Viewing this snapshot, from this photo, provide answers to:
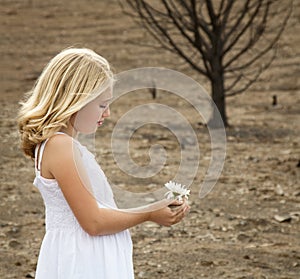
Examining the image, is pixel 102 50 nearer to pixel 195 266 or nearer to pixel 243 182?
pixel 243 182

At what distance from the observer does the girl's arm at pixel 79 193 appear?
2473 mm

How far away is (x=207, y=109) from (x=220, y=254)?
15.6 feet

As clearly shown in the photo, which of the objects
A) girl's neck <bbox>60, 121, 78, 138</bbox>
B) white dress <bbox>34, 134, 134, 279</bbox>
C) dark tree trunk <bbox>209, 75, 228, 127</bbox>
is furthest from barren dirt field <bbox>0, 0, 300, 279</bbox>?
girl's neck <bbox>60, 121, 78, 138</bbox>

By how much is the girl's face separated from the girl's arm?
2.2 inches

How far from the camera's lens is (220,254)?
17.7ft

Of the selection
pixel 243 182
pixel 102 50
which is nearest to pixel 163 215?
pixel 243 182

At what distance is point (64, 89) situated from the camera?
247 centimetres

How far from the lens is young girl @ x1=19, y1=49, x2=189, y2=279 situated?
2.47m

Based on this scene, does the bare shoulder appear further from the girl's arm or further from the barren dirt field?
the barren dirt field

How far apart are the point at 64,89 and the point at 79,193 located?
293mm

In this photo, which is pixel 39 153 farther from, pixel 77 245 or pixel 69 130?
pixel 77 245

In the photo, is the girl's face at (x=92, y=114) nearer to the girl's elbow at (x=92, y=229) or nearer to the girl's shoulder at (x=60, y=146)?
the girl's shoulder at (x=60, y=146)

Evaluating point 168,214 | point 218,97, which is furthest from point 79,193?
point 218,97

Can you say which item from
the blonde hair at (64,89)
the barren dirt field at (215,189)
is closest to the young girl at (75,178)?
the blonde hair at (64,89)
